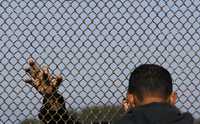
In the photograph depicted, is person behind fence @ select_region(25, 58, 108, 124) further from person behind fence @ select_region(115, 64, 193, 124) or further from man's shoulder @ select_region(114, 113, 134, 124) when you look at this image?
man's shoulder @ select_region(114, 113, 134, 124)

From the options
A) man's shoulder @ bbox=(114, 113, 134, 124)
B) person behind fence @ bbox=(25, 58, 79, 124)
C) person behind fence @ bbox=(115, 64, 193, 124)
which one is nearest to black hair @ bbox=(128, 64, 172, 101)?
person behind fence @ bbox=(115, 64, 193, 124)

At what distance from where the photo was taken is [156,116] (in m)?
2.25

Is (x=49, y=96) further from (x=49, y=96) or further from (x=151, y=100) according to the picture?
(x=151, y=100)

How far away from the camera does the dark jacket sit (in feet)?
7.32

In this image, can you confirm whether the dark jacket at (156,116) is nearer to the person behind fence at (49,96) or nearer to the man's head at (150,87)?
the man's head at (150,87)

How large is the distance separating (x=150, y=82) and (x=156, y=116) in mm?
225

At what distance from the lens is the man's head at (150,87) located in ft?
7.89

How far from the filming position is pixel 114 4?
434 centimetres

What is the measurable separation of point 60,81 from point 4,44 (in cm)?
48

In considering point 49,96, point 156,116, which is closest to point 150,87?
point 156,116

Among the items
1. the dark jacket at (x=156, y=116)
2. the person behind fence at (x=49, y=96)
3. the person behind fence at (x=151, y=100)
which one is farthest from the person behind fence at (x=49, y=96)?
the dark jacket at (x=156, y=116)

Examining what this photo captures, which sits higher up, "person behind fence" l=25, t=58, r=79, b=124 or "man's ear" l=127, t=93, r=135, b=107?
"person behind fence" l=25, t=58, r=79, b=124

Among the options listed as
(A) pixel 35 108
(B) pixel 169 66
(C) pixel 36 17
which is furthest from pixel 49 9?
(B) pixel 169 66

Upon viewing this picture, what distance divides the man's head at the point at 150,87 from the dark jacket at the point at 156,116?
78mm
